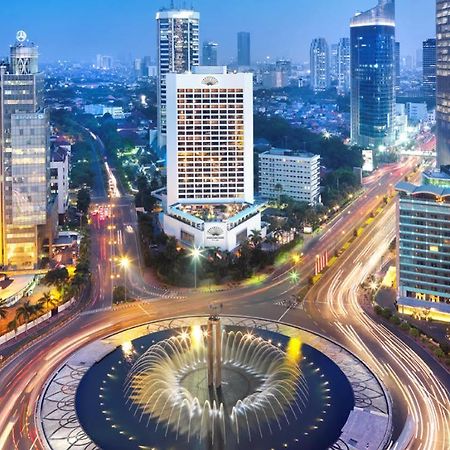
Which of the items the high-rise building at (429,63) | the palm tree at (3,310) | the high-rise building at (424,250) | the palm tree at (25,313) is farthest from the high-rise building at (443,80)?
the high-rise building at (429,63)

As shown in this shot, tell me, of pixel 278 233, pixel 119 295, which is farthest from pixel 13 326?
pixel 278 233

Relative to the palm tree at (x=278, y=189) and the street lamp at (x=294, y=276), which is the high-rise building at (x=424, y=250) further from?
the palm tree at (x=278, y=189)

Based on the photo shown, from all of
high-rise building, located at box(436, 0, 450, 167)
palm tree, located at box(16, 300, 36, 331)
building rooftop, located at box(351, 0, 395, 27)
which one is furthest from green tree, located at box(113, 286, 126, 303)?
building rooftop, located at box(351, 0, 395, 27)

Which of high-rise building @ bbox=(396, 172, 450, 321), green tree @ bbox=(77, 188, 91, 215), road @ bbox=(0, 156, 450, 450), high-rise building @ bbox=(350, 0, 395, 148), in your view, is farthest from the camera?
high-rise building @ bbox=(350, 0, 395, 148)

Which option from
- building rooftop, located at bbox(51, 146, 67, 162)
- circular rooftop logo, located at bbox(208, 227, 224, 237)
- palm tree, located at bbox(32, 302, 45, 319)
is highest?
building rooftop, located at bbox(51, 146, 67, 162)

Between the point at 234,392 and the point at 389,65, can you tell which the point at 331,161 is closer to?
the point at 389,65

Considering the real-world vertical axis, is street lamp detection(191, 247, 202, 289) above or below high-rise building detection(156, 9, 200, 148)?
below

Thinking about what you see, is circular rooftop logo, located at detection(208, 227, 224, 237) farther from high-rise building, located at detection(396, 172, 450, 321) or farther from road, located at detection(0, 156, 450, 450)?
high-rise building, located at detection(396, 172, 450, 321)
